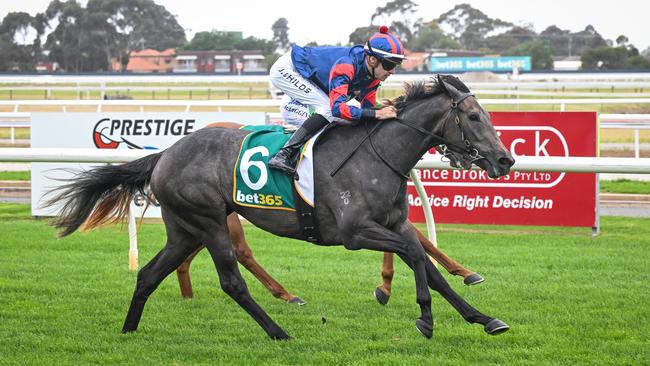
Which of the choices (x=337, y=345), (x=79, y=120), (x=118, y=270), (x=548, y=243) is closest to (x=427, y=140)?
(x=337, y=345)

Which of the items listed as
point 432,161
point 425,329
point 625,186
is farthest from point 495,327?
point 625,186

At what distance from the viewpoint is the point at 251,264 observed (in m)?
6.98

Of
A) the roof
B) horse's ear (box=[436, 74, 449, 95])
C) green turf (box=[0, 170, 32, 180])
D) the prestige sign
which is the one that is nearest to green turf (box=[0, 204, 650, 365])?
horse's ear (box=[436, 74, 449, 95])

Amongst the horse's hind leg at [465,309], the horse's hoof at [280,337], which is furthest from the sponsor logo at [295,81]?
the horse's hoof at [280,337]

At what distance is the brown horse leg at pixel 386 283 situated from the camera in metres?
6.64

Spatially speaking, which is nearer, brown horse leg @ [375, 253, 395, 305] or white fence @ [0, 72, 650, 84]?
brown horse leg @ [375, 253, 395, 305]

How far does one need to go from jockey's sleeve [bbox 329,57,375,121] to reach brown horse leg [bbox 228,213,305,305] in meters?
1.55

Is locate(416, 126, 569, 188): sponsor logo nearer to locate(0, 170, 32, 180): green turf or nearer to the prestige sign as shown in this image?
the prestige sign

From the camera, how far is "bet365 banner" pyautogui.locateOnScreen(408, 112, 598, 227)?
33.1ft

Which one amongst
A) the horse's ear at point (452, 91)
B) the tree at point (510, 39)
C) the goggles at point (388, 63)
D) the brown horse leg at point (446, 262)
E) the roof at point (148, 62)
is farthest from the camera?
the tree at point (510, 39)

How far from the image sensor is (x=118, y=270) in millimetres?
7992

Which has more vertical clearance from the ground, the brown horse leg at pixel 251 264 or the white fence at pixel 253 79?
the white fence at pixel 253 79

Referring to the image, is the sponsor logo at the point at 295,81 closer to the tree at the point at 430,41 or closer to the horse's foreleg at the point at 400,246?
the horse's foreleg at the point at 400,246

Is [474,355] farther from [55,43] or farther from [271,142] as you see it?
[55,43]
